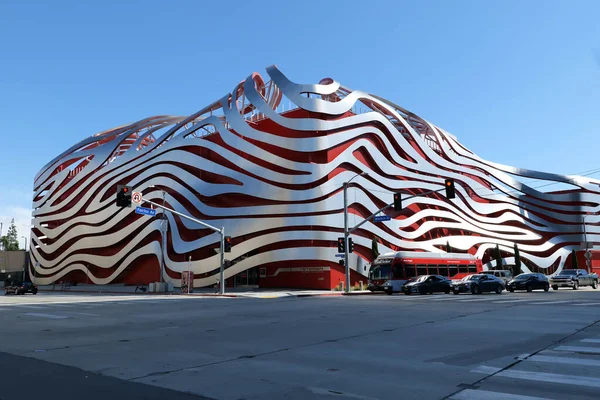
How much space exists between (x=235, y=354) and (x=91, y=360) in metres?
2.83

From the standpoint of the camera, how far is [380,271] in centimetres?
4022

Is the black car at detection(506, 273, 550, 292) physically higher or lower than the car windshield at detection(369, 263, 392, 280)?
lower

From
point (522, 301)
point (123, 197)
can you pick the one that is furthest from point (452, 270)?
point (123, 197)

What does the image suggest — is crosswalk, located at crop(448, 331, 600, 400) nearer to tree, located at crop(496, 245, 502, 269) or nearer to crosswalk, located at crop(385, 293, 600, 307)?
crosswalk, located at crop(385, 293, 600, 307)

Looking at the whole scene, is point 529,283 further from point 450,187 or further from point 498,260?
point 498,260

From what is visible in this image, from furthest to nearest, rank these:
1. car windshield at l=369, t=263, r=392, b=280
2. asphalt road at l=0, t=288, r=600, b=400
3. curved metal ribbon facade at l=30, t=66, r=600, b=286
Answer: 1. curved metal ribbon facade at l=30, t=66, r=600, b=286
2. car windshield at l=369, t=263, r=392, b=280
3. asphalt road at l=0, t=288, r=600, b=400

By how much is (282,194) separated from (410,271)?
16.8 meters

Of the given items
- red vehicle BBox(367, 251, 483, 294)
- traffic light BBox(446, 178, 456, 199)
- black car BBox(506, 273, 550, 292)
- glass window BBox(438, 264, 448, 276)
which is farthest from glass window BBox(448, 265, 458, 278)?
traffic light BBox(446, 178, 456, 199)

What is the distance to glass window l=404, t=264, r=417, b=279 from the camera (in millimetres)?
39281

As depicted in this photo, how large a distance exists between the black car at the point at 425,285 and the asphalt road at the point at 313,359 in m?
19.5

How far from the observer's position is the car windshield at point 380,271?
3959 centimetres

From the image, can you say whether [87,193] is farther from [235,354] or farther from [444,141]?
[235,354]

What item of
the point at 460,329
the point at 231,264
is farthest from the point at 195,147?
the point at 460,329

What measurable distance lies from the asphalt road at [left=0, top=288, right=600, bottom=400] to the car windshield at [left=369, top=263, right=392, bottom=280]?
74.9ft
